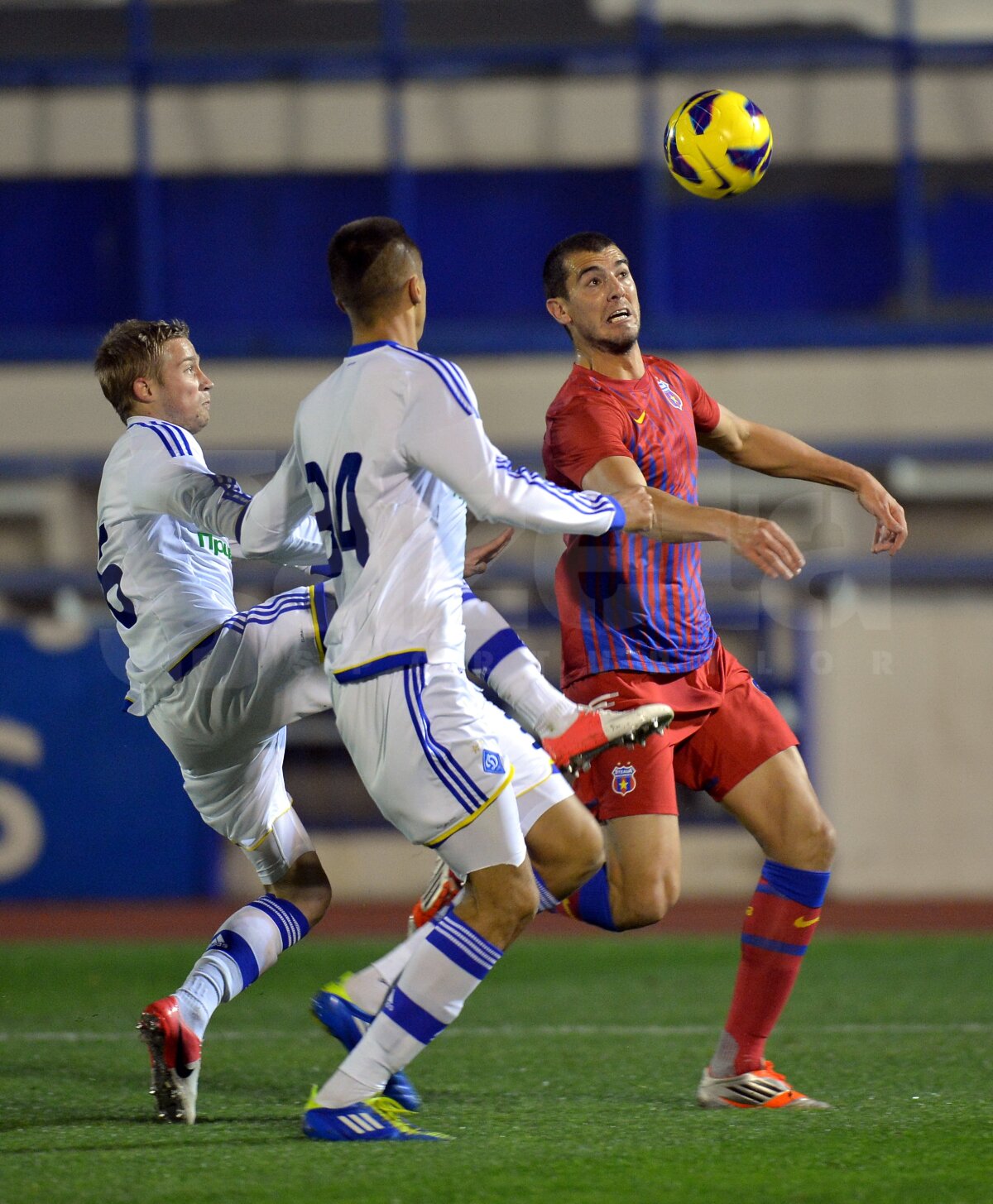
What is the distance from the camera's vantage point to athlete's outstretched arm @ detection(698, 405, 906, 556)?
423 centimetres

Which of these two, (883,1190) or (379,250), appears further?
(379,250)

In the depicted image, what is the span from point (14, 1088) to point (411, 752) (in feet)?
6.02

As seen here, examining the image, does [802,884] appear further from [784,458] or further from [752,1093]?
[784,458]

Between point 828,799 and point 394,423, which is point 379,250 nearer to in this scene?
point 394,423

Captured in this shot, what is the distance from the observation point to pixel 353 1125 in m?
3.37

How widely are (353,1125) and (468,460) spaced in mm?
1391

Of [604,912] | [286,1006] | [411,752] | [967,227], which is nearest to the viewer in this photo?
[411,752]

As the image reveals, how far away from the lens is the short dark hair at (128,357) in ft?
13.7

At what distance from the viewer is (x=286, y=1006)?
20.5ft

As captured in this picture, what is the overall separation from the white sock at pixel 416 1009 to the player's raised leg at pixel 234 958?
52 cm

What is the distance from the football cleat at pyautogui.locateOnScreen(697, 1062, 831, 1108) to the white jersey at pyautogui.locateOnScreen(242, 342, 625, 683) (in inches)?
55.8

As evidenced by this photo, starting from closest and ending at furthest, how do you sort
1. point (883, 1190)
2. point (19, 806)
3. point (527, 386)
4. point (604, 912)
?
point (883, 1190) → point (604, 912) → point (19, 806) → point (527, 386)

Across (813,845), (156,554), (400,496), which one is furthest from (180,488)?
(813,845)

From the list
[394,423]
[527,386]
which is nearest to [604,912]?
[394,423]
